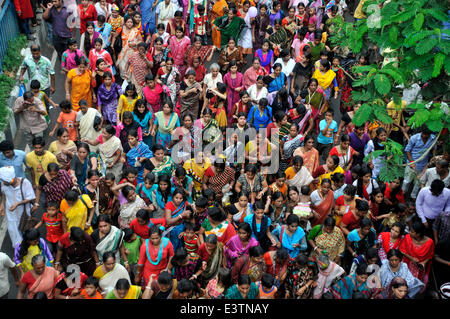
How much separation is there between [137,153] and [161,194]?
1093mm

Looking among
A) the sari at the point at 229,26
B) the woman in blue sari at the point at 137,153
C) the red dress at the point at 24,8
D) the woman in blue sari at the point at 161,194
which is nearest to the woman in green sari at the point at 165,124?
the woman in blue sari at the point at 137,153

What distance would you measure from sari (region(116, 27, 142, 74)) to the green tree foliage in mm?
5602

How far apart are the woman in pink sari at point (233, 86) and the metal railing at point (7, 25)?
4297mm

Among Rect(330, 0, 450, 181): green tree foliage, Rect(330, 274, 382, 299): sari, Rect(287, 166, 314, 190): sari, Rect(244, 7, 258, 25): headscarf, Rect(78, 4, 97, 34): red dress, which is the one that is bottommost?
Rect(330, 274, 382, 299): sari

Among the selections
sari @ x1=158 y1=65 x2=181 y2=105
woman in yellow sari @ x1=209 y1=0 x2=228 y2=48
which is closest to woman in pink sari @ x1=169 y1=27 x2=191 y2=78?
sari @ x1=158 y1=65 x2=181 y2=105

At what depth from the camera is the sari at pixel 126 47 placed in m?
12.0

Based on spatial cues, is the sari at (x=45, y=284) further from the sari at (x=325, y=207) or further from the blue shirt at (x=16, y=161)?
the sari at (x=325, y=207)

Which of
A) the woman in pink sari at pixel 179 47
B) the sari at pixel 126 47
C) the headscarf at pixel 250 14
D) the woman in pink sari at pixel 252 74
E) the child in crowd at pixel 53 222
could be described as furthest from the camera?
the headscarf at pixel 250 14

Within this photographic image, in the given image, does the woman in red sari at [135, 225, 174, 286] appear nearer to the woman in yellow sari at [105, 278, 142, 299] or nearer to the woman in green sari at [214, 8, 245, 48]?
the woman in yellow sari at [105, 278, 142, 299]

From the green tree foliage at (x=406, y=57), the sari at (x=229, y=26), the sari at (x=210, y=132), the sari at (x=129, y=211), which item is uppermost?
the green tree foliage at (x=406, y=57)

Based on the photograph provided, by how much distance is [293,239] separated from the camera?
319 inches

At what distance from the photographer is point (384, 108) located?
7.03m

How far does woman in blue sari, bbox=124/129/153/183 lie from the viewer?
941 centimetres

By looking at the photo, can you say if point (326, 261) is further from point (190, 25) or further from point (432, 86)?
point (190, 25)
